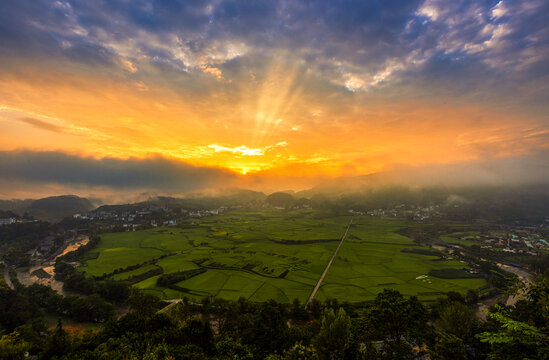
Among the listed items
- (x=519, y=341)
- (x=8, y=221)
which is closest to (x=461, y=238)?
(x=519, y=341)

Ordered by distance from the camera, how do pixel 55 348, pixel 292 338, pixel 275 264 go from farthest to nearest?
pixel 275 264
pixel 292 338
pixel 55 348

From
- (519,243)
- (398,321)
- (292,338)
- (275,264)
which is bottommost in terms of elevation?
(519,243)

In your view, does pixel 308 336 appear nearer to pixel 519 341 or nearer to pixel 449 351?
pixel 449 351

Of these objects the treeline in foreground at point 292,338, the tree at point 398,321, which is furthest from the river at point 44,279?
the tree at point 398,321

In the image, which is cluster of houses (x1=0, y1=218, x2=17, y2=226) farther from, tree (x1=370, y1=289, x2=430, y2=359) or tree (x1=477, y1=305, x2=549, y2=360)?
A: tree (x1=477, y1=305, x2=549, y2=360)

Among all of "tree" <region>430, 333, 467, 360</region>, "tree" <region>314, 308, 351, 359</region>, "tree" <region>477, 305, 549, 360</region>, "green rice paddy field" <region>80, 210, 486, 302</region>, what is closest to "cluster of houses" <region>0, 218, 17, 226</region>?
"green rice paddy field" <region>80, 210, 486, 302</region>

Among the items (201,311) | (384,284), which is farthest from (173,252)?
(384,284)

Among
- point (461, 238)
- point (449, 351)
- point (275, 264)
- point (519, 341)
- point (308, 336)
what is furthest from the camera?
point (461, 238)

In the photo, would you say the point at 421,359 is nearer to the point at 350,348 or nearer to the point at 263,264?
the point at 350,348

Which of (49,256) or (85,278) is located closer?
(85,278)
